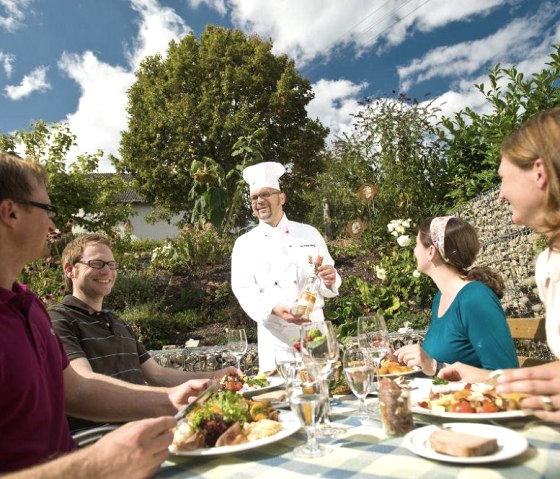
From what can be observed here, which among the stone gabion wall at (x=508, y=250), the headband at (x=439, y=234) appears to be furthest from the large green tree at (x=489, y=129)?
the headband at (x=439, y=234)

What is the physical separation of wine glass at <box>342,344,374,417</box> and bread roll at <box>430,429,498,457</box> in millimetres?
414

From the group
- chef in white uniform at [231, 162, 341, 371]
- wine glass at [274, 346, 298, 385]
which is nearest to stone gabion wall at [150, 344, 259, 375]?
chef in white uniform at [231, 162, 341, 371]

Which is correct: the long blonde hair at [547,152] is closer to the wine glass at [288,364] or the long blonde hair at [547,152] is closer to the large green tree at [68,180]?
the wine glass at [288,364]

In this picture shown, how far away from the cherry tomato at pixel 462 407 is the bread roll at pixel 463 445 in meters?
0.34

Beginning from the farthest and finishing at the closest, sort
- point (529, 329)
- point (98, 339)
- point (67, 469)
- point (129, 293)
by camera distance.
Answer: point (129, 293), point (529, 329), point (98, 339), point (67, 469)

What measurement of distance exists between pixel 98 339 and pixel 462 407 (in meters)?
2.02

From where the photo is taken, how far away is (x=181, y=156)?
2172cm

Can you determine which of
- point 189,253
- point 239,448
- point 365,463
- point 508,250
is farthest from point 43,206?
point 189,253

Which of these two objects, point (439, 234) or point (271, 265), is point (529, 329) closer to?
point (439, 234)

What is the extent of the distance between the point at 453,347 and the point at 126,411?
5.91ft

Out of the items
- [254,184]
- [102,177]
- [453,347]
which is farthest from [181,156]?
[453,347]

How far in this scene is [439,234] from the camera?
Result: 3076 millimetres

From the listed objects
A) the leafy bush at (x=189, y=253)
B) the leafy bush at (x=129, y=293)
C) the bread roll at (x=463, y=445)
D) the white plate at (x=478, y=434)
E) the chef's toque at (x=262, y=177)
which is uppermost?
the leafy bush at (x=189, y=253)

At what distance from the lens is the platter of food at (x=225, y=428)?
1.51 metres
